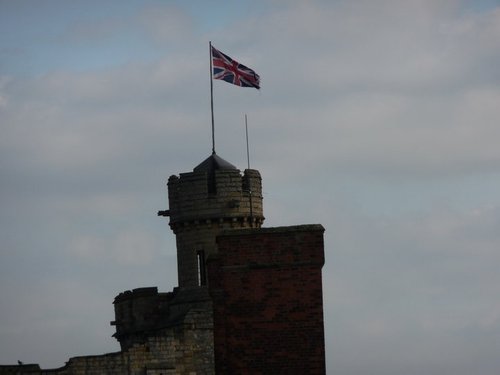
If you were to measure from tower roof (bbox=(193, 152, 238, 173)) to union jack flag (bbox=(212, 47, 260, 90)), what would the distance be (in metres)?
2.37

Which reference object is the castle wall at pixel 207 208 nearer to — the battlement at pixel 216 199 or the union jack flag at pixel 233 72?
the battlement at pixel 216 199

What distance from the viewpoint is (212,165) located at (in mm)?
56094

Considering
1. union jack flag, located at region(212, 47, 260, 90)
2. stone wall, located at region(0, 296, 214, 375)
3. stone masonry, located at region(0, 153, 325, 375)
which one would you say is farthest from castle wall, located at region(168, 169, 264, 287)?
stone wall, located at region(0, 296, 214, 375)

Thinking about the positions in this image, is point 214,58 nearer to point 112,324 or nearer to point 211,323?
point 112,324

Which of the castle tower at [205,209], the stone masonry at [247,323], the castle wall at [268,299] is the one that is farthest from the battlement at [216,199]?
the castle wall at [268,299]

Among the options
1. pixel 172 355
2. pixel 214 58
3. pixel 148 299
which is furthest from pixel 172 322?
pixel 214 58

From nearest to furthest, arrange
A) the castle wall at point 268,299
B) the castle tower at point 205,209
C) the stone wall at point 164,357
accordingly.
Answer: the castle wall at point 268,299, the stone wall at point 164,357, the castle tower at point 205,209

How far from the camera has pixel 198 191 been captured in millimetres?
55344

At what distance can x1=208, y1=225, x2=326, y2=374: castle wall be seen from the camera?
146ft

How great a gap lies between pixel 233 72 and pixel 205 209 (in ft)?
13.4

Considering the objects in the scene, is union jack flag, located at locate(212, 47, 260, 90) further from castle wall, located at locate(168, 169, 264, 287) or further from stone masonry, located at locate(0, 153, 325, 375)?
stone masonry, located at locate(0, 153, 325, 375)

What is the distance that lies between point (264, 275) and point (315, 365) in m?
2.43

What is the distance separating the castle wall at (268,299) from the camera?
44594 millimetres

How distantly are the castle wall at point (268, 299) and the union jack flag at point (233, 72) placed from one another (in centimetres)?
1116
